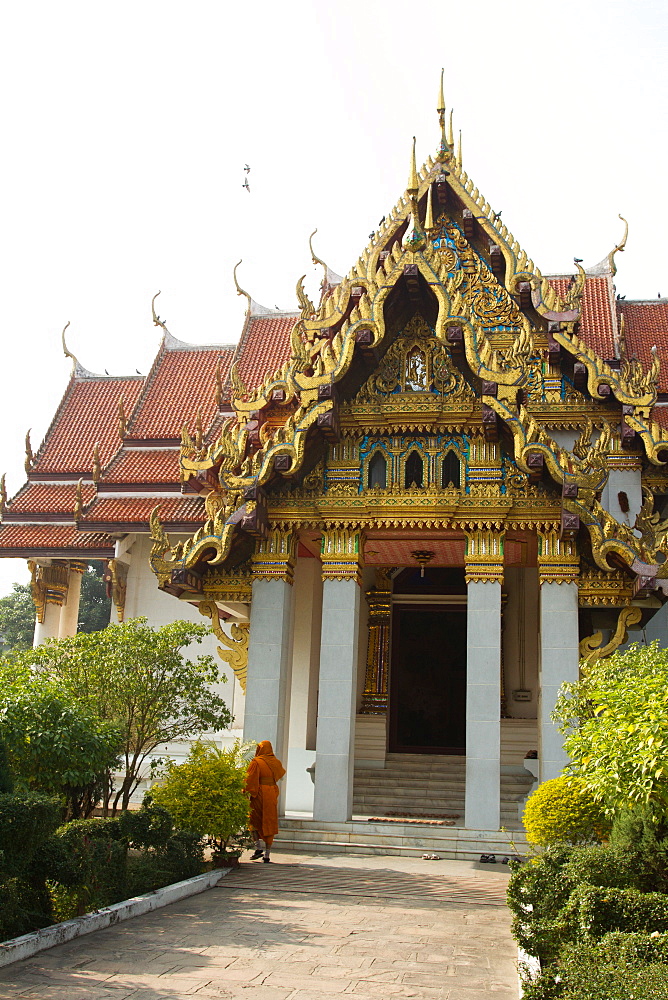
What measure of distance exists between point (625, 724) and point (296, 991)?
262 cm

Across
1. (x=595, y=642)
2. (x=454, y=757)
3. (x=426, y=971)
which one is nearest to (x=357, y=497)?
(x=595, y=642)

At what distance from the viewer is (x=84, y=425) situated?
65.9ft

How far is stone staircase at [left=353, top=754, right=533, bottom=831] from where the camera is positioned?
1441 cm

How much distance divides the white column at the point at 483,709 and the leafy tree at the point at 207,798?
292 cm

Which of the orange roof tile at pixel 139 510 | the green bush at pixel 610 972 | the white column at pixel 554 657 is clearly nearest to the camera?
the green bush at pixel 610 972

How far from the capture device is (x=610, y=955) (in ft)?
15.3

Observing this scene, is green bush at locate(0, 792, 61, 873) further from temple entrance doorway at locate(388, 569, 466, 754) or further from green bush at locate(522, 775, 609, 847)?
temple entrance doorway at locate(388, 569, 466, 754)

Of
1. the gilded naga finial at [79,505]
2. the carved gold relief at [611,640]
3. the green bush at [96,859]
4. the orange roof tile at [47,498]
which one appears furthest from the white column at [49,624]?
the green bush at [96,859]

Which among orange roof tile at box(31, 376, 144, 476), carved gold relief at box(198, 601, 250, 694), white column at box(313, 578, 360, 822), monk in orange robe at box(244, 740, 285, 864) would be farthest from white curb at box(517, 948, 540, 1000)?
orange roof tile at box(31, 376, 144, 476)

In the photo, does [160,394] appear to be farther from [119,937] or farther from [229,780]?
[119,937]

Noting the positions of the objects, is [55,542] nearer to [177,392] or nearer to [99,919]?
[177,392]

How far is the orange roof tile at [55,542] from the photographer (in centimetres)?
1727

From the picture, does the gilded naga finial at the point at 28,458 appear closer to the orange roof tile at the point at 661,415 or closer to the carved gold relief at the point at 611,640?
the orange roof tile at the point at 661,415

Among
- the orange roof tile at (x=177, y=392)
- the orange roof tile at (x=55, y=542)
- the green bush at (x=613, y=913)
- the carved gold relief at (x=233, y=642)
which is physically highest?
the orange roof tile at (x=177, y=392)
